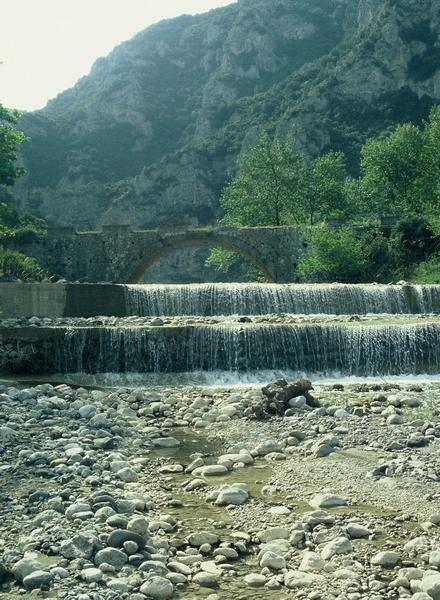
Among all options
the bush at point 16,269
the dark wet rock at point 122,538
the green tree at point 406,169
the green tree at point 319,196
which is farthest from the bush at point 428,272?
the dark wet rock at point 122,538

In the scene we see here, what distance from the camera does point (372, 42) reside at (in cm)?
7356

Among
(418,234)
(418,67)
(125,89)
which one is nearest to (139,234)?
(418,234)

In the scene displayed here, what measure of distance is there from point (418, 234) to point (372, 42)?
4827cm

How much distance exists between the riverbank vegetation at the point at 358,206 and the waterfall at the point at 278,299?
7.58 metres

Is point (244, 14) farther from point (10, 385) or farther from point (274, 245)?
point (10, 385)

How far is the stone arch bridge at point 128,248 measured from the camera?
34.7m

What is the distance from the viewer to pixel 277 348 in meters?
16.7

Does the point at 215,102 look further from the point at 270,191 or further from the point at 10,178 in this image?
the point at 10,178

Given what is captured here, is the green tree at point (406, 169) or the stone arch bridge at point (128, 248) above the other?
the green tree at point (406, 169)

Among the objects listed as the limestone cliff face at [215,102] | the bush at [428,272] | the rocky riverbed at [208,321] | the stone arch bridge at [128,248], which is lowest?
the rocky riverbed at [208,321]

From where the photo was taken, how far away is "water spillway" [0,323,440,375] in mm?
16594

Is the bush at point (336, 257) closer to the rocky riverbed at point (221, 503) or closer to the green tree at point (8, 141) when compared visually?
the green tree at point (8, 141)

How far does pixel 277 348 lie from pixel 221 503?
979cm

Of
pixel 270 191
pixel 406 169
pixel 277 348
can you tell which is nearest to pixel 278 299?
pixel 277 348
